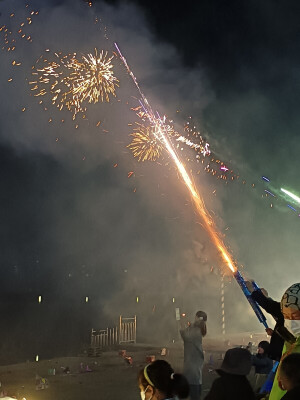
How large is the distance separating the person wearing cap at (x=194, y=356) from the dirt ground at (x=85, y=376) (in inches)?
86.4

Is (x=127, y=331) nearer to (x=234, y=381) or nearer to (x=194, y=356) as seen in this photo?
(x=194, y=356)

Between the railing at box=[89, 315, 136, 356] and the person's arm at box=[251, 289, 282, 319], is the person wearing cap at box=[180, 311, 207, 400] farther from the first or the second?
the railing at box=[89, 315, 136, 356]

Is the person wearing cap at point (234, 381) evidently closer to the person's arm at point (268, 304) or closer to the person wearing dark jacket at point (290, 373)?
the person wearing dark jacket at point (290, 373)

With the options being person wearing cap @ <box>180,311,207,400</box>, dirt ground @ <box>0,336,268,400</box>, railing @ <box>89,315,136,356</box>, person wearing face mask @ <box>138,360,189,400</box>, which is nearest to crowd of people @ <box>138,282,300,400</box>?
person wearing face mask @ <box>138,360,189,400</box>

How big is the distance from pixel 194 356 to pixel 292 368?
350 centimetres

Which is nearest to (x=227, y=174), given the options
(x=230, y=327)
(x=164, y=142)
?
(x=230, y=327)

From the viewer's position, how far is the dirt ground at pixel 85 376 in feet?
25.6

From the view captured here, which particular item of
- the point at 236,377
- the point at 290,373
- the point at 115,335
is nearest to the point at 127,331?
the point at 115,335

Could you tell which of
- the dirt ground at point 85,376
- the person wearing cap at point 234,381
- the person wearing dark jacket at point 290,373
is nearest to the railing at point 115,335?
the dirt ground at point 85,376

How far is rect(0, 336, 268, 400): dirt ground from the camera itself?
7.81 m

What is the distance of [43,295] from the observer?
21922 mm

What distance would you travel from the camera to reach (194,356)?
5926 mm

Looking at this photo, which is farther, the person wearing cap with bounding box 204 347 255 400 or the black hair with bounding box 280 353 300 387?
the person wearing cap with bounding box 204 347 255 400

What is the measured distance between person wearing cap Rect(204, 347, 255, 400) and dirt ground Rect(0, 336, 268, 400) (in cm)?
459
